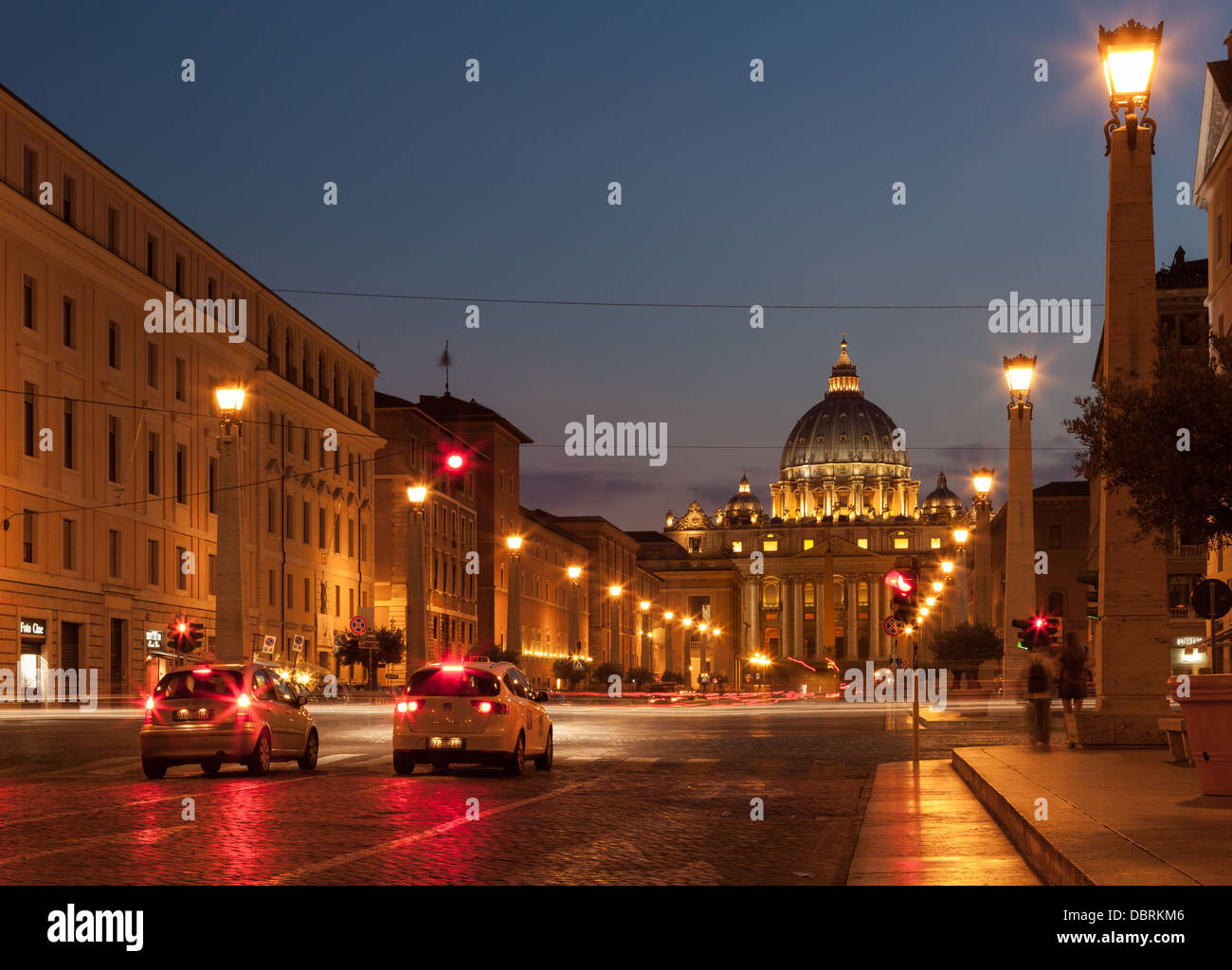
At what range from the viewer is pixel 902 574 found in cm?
2362

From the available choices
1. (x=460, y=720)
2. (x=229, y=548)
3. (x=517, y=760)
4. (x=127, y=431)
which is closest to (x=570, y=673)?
(x=127, y=431)

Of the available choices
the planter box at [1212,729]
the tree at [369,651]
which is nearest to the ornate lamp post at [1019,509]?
the planter box at [1212,729]

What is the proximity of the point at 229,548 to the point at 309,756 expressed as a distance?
61.8 feet

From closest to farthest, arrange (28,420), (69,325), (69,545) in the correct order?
(28,420) < (69,545) < (69,325)

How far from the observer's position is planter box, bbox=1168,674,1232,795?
45.1 ft

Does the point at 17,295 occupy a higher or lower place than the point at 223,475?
higher

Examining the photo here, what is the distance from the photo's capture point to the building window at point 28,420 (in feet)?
154

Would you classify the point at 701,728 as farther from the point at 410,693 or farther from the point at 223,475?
the point at 410,693

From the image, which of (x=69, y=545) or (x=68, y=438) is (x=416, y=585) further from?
(x=68, y=438)

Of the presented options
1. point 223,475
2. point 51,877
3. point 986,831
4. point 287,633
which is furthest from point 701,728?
point 287,633

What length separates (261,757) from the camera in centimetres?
2130

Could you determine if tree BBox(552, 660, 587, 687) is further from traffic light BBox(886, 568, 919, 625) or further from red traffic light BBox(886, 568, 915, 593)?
red traffic light BBox(886, 568, 915, 593)
